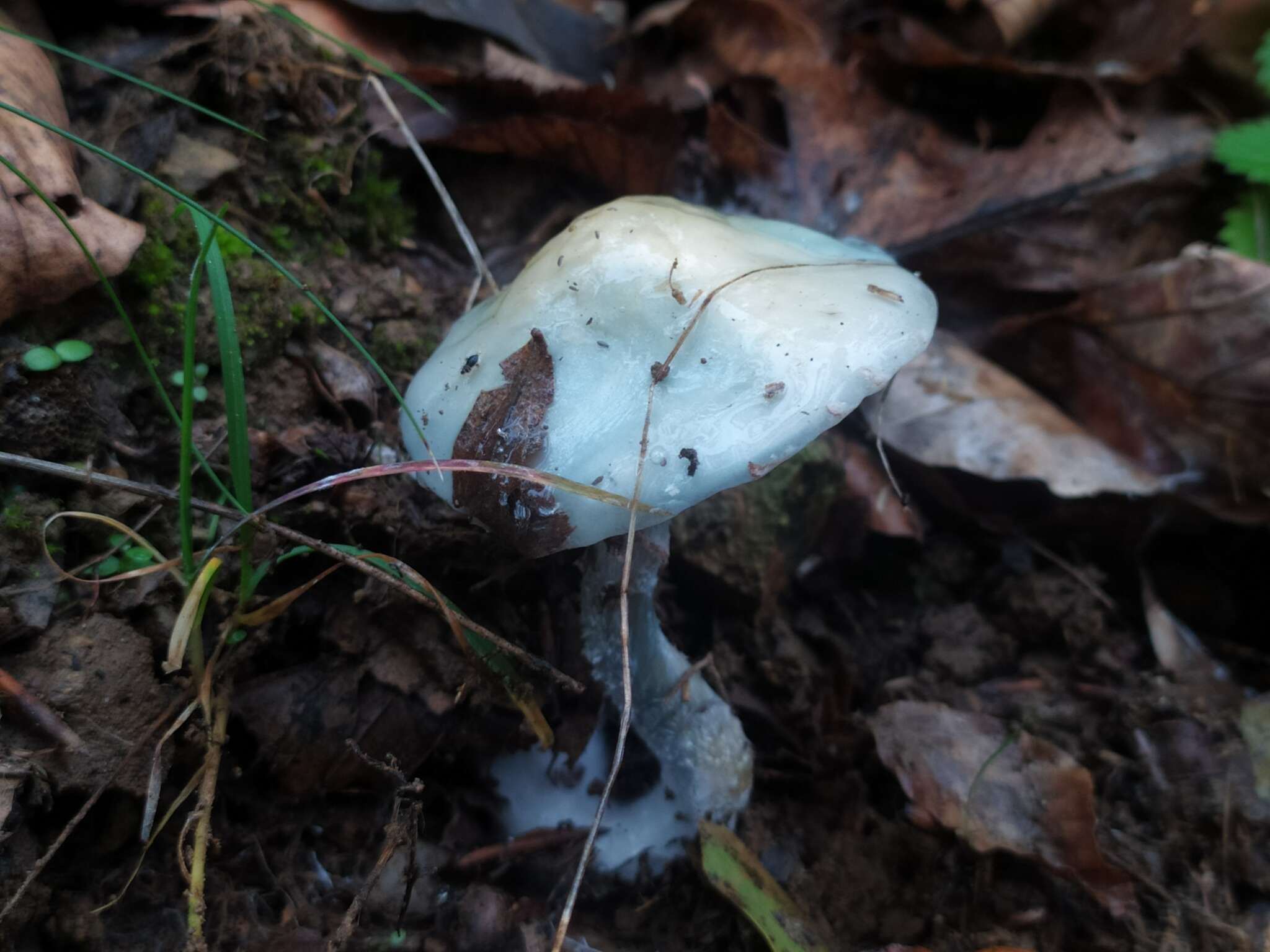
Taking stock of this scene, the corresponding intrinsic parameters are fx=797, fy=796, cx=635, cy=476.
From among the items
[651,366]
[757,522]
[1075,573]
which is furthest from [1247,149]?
[651,366]

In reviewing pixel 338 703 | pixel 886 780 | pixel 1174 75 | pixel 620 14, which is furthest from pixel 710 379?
pixel 1174 75

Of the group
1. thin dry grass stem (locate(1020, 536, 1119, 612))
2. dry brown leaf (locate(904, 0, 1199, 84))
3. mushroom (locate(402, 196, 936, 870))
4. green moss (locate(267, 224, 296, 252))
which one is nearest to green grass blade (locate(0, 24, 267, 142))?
green moss (locate(267, 224, 296, 252))

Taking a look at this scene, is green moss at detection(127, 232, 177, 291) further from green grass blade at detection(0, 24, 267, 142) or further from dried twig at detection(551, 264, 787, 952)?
dried twig at detection(551, 264, 787, 952)

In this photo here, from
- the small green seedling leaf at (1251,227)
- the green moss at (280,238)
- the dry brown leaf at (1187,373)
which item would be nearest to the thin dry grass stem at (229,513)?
the green moss at (280,238)

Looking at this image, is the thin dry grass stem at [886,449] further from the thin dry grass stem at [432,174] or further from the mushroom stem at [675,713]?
the thin dry grass stem at [432,174]

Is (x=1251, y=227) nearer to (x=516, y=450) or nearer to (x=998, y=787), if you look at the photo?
(x=998, y=787)

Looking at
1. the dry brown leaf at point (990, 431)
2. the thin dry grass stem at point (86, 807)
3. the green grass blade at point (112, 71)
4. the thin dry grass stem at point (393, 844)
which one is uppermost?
the green grass blade at point (112, 71)
